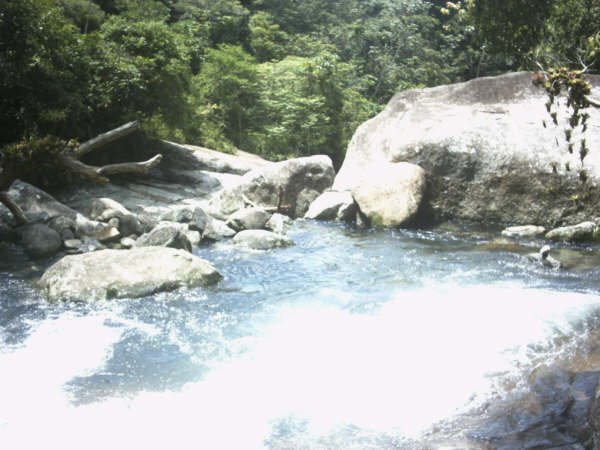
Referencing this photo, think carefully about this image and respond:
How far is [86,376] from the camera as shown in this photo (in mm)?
5504

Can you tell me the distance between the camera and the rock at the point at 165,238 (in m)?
9.88

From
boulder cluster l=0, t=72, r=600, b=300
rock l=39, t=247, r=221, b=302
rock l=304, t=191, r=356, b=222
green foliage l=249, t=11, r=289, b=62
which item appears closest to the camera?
rock l=39, t=247, r=221, b=302

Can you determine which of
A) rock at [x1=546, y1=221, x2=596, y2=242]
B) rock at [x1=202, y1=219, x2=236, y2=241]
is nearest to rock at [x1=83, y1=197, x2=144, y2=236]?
rock at [x1=202, y1=219, x2=236, y2=241]

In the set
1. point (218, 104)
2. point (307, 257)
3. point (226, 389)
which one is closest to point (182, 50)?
point (218, 104)

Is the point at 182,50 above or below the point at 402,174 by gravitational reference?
above

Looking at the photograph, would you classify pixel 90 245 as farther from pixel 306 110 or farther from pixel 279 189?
pixel 306 110

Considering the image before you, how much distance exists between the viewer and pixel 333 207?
44.7 ft

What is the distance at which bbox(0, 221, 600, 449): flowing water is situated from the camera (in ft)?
14.6

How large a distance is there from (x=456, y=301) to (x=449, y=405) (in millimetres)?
2939

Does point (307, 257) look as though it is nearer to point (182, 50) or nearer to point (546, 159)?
point (546, 159)

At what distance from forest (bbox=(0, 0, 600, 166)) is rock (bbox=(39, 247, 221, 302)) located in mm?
4351

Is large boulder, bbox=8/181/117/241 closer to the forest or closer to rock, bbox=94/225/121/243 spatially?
rock, bbox=94/225/121/243

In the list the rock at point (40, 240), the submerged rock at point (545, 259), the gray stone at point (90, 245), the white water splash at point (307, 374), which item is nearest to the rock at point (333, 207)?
the submerged rock at point (545, 259)

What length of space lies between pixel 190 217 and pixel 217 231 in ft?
2.19
